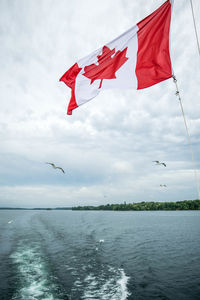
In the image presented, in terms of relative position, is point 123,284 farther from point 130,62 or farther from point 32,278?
point 130,62

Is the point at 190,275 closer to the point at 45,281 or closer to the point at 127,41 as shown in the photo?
the point at 45,281

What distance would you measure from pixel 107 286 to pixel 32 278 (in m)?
5.64

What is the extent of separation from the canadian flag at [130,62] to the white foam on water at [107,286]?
11.4 metres

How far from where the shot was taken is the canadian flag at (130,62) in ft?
23.3

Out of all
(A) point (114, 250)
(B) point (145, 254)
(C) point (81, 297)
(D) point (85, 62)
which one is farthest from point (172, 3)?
(A) point (114, 250)

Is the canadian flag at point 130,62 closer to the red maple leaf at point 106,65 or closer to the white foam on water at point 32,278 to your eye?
the red maple leaf at point 106,65

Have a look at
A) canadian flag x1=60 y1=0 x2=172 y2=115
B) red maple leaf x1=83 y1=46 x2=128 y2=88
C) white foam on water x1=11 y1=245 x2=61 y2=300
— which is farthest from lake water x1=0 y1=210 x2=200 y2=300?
red maple leaf x1=83 y1=46 x2=128 y2=88

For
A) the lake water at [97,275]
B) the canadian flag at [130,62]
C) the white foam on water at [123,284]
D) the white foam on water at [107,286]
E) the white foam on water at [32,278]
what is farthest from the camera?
the lake water at [97,275]

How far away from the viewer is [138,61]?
7.73 m

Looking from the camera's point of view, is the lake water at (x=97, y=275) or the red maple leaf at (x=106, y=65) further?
the lake water at (x=97, y=275)

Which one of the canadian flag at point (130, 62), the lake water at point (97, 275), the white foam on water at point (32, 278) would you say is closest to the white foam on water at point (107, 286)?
the lake water at point (97, 275)

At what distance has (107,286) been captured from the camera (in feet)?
44.5

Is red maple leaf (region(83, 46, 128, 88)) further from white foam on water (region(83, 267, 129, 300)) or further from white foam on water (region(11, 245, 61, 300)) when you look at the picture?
white foam on water (region(11, 245, 61, 300))

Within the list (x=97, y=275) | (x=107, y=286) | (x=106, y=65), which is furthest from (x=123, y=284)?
(x=106, y=65)
